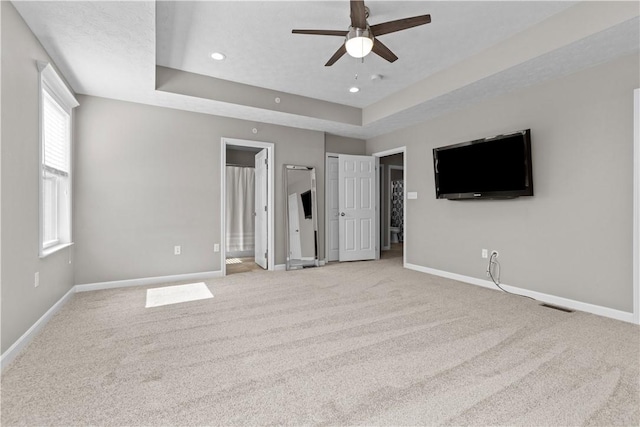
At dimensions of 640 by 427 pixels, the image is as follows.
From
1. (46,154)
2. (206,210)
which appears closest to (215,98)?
(206,210)

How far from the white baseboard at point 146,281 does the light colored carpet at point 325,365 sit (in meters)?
0.61

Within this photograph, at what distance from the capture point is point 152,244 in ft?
13.8

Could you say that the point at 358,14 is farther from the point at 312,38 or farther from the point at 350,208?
the point at 350,208

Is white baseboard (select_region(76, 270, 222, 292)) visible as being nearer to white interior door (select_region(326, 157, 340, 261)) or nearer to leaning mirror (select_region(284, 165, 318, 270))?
leaning mirror (select_region(284, 165, 318, 270))

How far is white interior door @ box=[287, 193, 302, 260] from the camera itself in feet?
17.4

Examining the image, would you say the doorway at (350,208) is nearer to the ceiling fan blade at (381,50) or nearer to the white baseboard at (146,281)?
the white baseboard at (146,281)

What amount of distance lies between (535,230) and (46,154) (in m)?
5.26

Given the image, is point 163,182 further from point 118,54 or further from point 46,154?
point 118,54

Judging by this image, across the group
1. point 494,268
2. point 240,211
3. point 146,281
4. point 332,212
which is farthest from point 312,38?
point 240,211

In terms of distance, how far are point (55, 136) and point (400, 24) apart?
359 centimetres

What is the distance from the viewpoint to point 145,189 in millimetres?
4160

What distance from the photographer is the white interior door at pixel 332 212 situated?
5.83 m

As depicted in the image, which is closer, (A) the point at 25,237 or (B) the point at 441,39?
(A) the point at 25,237

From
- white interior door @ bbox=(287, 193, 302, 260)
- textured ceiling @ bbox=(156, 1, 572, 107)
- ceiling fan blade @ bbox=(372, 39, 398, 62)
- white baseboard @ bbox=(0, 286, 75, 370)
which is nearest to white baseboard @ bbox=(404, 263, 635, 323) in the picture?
white interior door @ bbox=(287, 193, 302, 260)
